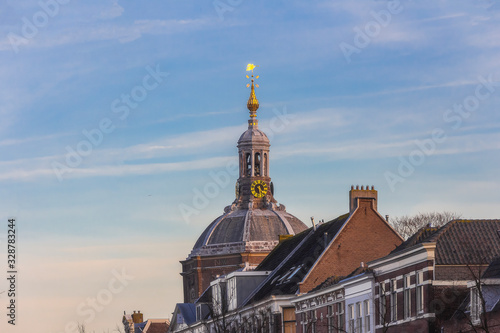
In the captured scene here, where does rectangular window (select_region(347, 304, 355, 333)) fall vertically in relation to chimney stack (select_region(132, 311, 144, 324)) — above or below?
below

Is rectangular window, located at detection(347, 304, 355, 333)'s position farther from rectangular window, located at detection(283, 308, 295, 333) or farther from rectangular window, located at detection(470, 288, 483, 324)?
rectangular window, located at detection(470, 288, 483, 324)

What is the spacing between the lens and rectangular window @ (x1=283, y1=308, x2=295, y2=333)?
249ft

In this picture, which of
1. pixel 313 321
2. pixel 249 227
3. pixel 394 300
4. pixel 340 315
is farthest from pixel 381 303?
pixel 249 227

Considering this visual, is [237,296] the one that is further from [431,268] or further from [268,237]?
[268,237]

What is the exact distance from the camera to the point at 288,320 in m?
75.9

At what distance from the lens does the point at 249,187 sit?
155250mm

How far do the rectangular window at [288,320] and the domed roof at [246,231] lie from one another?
7568 cm

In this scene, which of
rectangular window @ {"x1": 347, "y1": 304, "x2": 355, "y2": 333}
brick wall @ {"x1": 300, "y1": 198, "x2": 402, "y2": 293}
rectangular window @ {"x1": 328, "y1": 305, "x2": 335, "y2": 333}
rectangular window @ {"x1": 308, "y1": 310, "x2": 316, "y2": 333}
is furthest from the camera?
brick wall @ {"x1": 300, "y1": 198, "x2": 402, "y2": 293}

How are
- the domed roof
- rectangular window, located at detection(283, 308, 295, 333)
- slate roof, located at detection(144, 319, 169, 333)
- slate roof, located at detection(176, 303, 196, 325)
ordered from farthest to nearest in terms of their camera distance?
the domed roof, slate roof, located at detection(144, 319, 169, 333), slate roof, located at detection(176, 303, 196, 325), rectangular window, located at detection(283, 308, 295, 333)

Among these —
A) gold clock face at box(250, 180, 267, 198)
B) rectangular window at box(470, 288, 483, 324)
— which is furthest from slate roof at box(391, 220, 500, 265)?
gold clock face at box(250, 180, 267, 198)

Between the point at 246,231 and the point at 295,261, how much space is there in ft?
233

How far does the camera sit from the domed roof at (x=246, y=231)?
502 ft

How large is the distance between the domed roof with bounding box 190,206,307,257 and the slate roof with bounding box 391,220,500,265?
3613 inches

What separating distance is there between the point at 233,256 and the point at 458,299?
9686 centimetres
